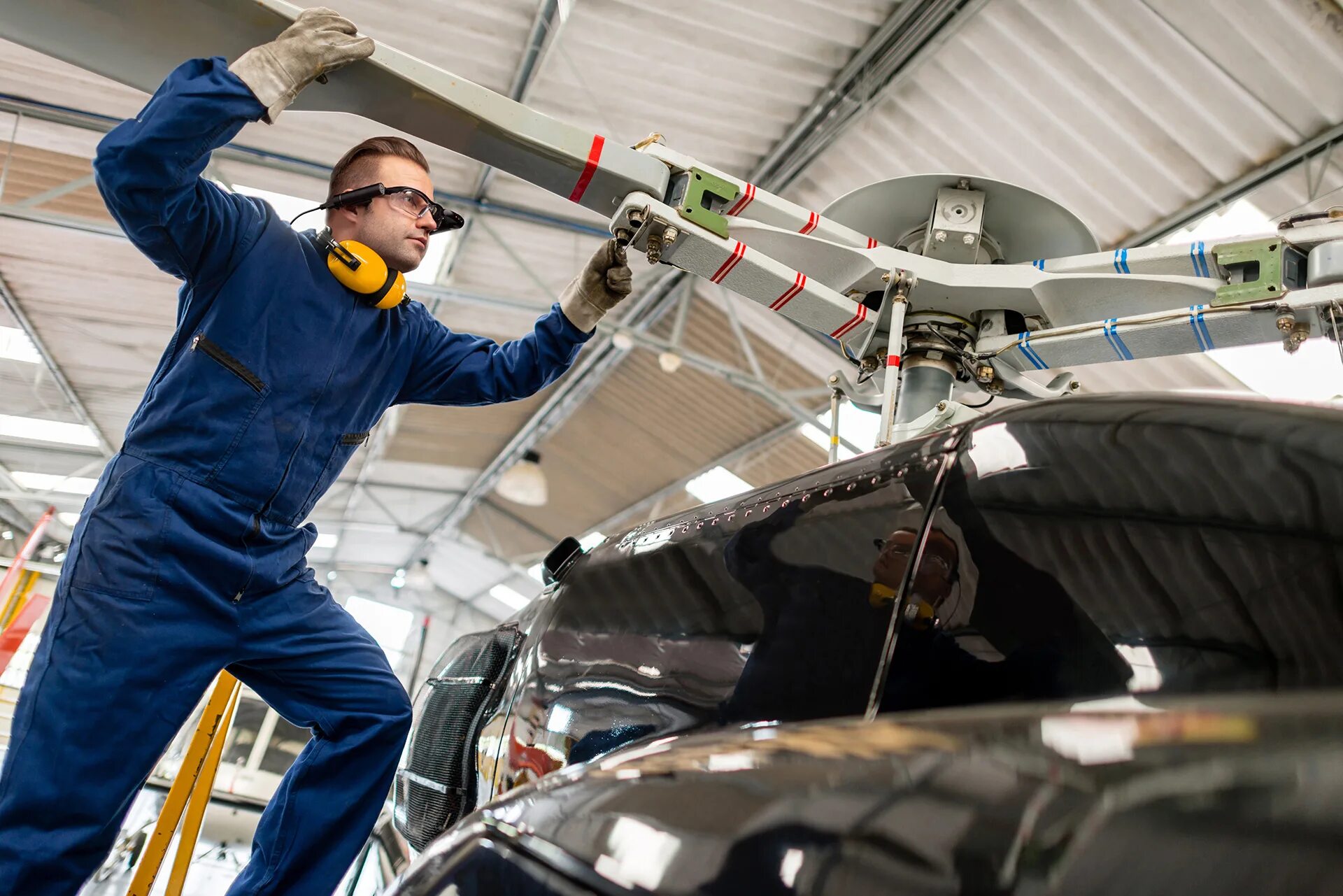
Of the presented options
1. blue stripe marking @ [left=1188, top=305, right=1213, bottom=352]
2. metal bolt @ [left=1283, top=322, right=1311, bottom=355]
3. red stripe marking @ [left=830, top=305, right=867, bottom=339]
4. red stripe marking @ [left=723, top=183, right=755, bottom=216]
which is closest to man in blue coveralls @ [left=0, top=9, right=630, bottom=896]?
red stripe marking @ [left=723, top=183, right=755, bottom=216]

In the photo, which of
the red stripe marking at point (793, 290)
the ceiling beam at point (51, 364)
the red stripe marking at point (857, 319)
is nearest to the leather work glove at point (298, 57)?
the red stripe marking at point (793, 290)

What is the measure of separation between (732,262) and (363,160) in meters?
1.00

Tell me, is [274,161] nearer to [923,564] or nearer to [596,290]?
[596,290]

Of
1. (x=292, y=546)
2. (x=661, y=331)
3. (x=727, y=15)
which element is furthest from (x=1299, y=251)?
(x=661, y=331)

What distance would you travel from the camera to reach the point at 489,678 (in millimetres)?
1923

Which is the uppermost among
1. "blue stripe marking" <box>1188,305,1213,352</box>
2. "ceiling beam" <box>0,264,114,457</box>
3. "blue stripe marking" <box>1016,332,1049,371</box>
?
"ceiling beam" <box>0,264,114,457</box>

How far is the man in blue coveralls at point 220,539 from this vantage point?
1552mm

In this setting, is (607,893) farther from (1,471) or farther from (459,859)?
(1,471)

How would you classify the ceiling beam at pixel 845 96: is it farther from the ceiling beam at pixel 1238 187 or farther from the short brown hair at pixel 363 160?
the short brown hair at pixel 363 160

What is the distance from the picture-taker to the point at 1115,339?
262cm

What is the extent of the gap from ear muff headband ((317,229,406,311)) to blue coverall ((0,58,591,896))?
0.03 metres

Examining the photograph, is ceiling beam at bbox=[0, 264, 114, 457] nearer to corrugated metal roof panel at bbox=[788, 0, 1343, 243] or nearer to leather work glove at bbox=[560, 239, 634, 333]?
corrugated metal roof panel at bbox=[788, 0, 1343, 243]

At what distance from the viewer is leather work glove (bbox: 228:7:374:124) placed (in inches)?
70.4

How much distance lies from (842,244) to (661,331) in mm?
6559
